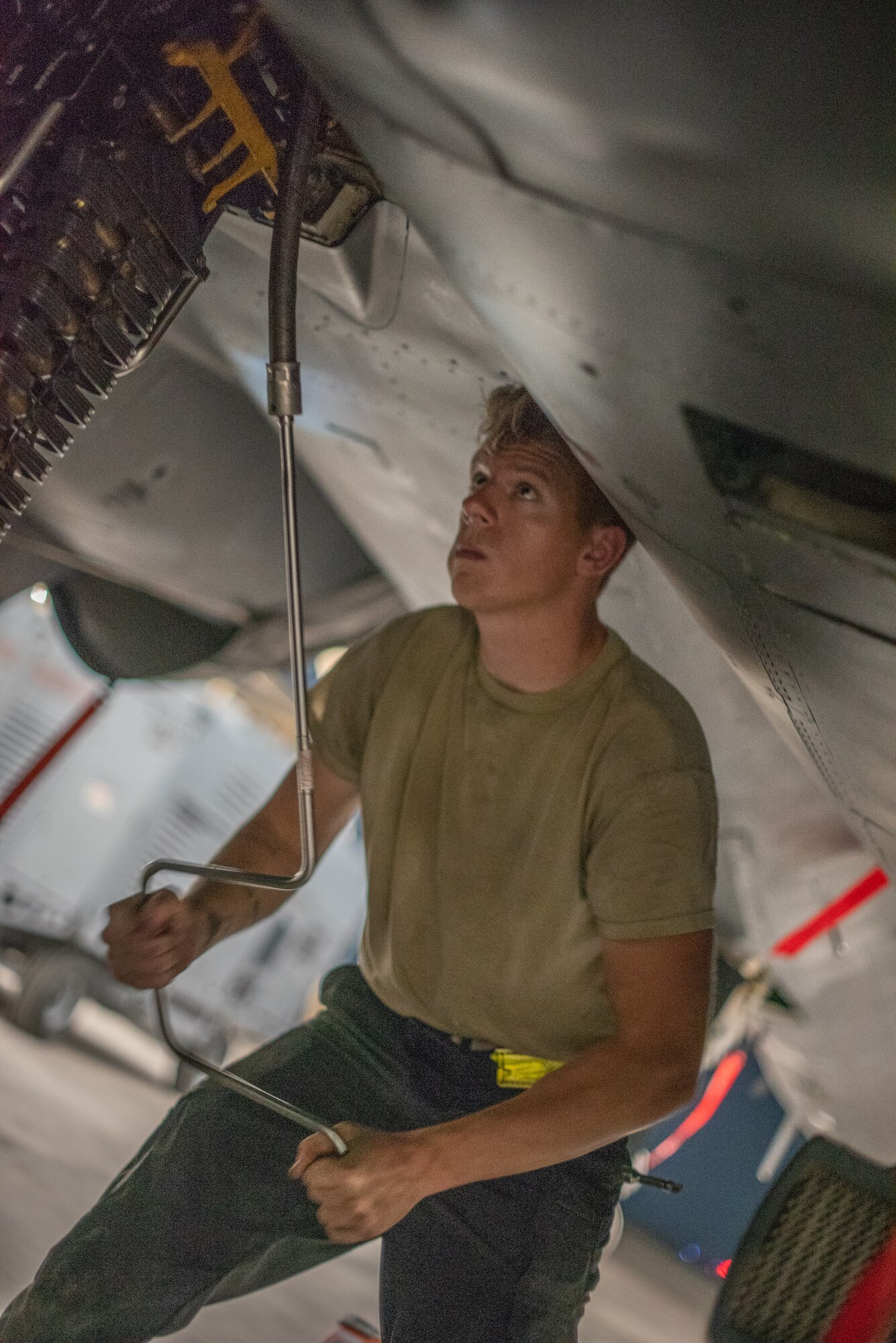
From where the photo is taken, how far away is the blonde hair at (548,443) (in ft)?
5.63

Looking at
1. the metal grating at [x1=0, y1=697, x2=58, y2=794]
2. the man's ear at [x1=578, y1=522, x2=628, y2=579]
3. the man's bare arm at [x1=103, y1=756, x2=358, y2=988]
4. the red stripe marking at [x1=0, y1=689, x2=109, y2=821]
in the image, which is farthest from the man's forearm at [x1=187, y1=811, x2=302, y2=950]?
the metal grating at [x1=0, y1=697, x2=58, y2=794]

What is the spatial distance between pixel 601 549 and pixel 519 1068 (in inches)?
30.3

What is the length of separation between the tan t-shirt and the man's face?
0.14 meters

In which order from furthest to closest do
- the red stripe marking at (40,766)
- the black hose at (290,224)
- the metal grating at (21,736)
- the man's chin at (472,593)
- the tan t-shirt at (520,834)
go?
the metal grating at (21,736)
the red stripe marking at (40,766)
the man's chin at (472,593)
the tan t-shirt at (520,834)
the black hose at (290,224)

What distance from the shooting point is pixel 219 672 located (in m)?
3.42

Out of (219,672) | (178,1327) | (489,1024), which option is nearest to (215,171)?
(489,1024)

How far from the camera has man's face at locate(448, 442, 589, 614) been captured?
168 centimetres

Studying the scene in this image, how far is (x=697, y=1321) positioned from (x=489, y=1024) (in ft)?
11.2

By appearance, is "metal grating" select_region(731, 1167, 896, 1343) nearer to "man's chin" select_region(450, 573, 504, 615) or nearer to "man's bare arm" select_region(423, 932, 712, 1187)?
"man's bare arm" select_region(423, 932, 712, 1187)

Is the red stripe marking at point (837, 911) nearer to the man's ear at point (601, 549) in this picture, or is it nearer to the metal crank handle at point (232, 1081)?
the man's ear at point (601, 549)

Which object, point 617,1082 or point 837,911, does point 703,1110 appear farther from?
point 617,1082

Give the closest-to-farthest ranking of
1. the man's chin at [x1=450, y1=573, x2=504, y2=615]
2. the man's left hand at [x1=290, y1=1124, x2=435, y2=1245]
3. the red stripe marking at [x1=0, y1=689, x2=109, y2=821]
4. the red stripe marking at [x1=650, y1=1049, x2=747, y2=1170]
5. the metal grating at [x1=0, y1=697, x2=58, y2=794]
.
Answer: the man's left hand at [x1=290, y1=1124, x2=435, y2=1245] → the man's chin at [x1=450, y1=573, x2=504, y2=615] → the red stripe marking at [x1=0, y1=689, x2=109, y2=821] → the metal grating at [x1=0, y1=697, x2=58, y2=794] → the red stripe marking at [x1=650, y1=1049, x2=747, y2=1170]

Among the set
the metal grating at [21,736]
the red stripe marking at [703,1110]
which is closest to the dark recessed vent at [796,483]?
the metal grating at [21,736]

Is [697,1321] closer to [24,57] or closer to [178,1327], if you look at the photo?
[178,1327]
